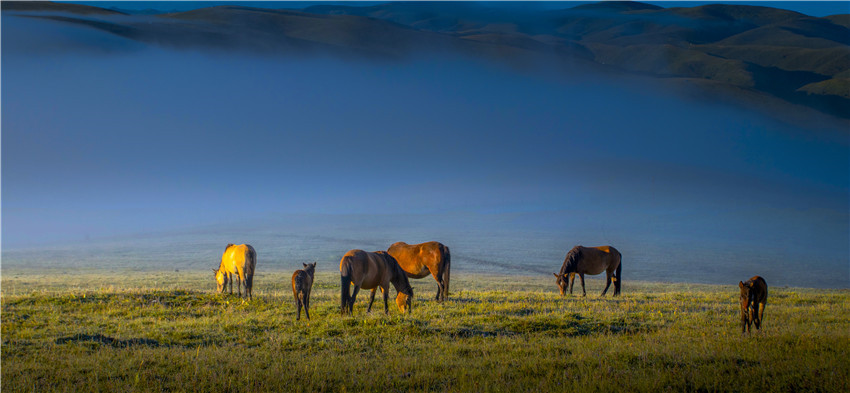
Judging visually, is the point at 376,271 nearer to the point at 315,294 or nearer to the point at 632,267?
the point at 315,294

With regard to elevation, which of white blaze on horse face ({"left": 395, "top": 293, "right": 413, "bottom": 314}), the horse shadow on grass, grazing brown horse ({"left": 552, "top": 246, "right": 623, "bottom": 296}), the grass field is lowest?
the horse shadow on grass

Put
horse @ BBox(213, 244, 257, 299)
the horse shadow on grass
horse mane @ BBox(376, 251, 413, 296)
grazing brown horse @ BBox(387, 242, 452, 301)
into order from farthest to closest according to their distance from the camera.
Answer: horse @ BBox(213, 244, 257, 299), grazing brown horse @ BBox(387, 242, 452, 301), horse mane @ BBox(376, 251, 413, 296), the horse shadow on grass

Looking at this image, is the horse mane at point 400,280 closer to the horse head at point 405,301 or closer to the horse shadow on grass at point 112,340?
the horse head at point 405,301

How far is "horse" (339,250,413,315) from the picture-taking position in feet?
47.9

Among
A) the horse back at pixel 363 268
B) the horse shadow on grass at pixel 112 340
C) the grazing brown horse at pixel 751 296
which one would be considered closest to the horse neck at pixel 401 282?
the horse back at pixel 363 268

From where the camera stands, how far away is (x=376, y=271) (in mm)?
15344

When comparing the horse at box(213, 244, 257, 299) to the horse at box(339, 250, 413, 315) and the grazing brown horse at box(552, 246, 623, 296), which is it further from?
the grazing brown horse at box(552, 246, 623, 296)

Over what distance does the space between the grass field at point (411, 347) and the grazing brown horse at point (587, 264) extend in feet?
17.0

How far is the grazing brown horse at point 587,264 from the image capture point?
23.5m

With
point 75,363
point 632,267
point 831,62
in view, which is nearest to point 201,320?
point 75,363

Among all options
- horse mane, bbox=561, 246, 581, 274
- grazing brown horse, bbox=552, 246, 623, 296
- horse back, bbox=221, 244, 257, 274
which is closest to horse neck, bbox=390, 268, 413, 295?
horse back, bbox=221, 244, 257, 274

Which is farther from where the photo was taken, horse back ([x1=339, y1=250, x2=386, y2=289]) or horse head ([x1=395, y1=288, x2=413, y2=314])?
horse head ([x1=395, y1=288, x2=413, y2=314])

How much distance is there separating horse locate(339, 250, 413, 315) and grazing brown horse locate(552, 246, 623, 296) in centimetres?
899

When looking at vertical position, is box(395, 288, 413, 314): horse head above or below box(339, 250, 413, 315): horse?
below
